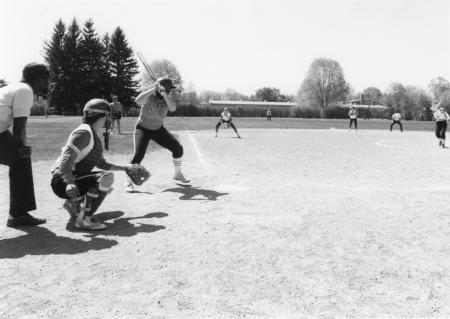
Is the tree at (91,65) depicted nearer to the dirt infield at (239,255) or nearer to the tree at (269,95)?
the dirt infield at (239,255)

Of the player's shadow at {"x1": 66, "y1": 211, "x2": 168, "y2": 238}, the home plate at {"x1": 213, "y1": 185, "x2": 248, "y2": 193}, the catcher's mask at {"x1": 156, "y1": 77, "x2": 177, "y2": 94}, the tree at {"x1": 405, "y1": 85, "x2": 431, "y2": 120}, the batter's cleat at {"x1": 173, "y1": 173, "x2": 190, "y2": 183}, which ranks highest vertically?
the tree at {"x1": 405, "y1": 85, "x2": 431, "y2": 120}

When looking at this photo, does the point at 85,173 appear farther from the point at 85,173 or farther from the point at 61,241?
the point at 61,241

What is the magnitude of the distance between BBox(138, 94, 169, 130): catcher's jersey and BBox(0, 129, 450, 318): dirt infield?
4.11 ft

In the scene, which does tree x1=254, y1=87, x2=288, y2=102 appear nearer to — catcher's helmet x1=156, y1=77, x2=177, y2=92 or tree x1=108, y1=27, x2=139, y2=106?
tree x1=108, y1=27, x2=139, y2=106

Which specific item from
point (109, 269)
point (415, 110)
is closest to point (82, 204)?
point (109, 269)

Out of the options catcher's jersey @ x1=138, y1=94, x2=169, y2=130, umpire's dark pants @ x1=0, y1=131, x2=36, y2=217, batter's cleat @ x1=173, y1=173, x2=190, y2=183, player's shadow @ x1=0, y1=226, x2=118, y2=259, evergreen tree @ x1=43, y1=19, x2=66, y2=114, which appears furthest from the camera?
evergreen tree @ x1=43, y1=19, x2=66, y2=114

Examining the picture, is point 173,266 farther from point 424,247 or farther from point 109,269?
point 424,247

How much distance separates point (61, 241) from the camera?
15.6 feet

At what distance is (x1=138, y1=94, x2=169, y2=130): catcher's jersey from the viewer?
785cm

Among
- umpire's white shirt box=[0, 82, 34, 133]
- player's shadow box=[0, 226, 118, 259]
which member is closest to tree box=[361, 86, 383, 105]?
umpire's white shirt box=[0, 82, 34, 133]

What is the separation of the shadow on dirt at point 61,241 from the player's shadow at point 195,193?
5.10ft

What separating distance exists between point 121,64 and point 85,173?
261 feet

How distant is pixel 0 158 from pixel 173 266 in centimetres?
271

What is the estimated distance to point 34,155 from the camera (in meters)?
12.6
